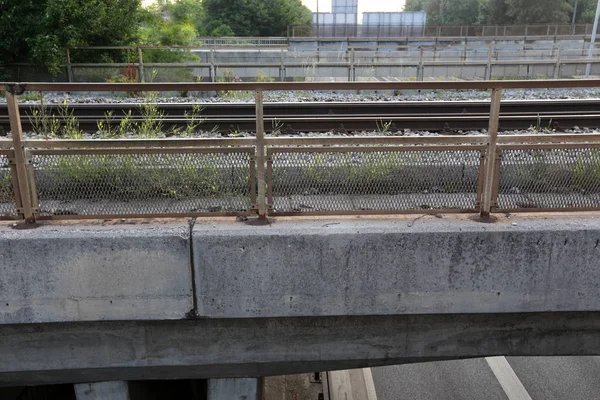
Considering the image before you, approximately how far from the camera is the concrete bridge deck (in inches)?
158

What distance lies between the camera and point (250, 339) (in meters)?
4.36

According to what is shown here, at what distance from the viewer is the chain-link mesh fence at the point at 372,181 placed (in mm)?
→ 4547

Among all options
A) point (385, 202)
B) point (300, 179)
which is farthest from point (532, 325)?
point (300, 179)

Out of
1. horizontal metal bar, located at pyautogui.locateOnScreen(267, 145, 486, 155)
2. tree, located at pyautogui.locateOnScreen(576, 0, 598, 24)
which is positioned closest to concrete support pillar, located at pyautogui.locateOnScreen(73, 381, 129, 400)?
horizontal metal bar, located at pyautogui.locateOnScreen(267, 145, 486, 155)

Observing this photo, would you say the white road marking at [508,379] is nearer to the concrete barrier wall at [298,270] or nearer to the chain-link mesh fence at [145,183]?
the concrete barrier wall at [298,270]

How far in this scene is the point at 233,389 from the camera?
181 inches

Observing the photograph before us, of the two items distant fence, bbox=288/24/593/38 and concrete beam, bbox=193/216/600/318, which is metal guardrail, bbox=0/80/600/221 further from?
distant fence, bbox=288/24/593/38

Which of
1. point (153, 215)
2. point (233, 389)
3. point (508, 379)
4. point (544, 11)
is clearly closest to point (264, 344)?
point (233, 389)

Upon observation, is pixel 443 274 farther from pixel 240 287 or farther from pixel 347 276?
pixel 240 287

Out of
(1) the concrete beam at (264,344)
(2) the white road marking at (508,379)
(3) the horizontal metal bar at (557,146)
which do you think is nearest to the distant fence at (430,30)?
(2) the white road marking at (508,379)

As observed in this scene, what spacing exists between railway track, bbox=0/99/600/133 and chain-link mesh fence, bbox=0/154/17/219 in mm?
4692

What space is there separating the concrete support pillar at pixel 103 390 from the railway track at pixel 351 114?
A: 17.1 feet

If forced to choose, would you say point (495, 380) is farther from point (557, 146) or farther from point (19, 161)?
Result: point (19, 161)

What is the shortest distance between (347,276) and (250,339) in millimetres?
979
